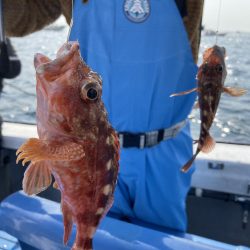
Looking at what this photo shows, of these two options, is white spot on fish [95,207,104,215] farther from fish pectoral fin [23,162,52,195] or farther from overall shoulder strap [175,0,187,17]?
overall shoulder strap [175,0,187,17]

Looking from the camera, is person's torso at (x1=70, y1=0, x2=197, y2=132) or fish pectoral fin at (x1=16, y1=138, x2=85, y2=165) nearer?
fish pectoral fin at (x1=16, y1=138, x2=85, y2=165)

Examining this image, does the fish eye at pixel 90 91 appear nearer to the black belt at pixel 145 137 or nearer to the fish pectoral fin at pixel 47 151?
the fish pectoral fin at pixel 47 151

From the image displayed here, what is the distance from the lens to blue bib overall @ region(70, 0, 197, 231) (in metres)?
2.12

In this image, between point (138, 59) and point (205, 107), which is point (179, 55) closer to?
point (138, 59)

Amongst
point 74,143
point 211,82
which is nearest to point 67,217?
point 74,143

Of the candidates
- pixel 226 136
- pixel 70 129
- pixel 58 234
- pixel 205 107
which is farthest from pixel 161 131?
pixel 226 136

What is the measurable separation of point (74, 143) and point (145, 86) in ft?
3.82

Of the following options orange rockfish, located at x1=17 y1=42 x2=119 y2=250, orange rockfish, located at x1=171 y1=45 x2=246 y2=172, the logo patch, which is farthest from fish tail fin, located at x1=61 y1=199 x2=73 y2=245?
the logo patch

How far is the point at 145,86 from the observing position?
7.23 ft

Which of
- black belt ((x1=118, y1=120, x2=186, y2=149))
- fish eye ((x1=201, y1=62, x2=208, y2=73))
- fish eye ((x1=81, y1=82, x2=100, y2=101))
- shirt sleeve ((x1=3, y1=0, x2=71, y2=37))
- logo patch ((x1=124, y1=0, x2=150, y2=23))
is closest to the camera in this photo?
fish eye ((x1=81, y1=82, x2=100, y2=101))

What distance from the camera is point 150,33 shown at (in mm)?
2139

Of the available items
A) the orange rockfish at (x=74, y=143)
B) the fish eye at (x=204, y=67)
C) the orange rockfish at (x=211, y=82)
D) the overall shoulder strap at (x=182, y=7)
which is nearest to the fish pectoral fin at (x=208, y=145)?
the orange rockfish at (x=211, y=82)

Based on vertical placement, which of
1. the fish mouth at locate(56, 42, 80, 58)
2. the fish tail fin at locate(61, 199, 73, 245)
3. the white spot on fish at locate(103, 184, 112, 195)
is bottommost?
the fish tail fin at locate(61, 199, 73, 245)

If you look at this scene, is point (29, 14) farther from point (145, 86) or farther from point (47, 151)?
point (47, 151)
